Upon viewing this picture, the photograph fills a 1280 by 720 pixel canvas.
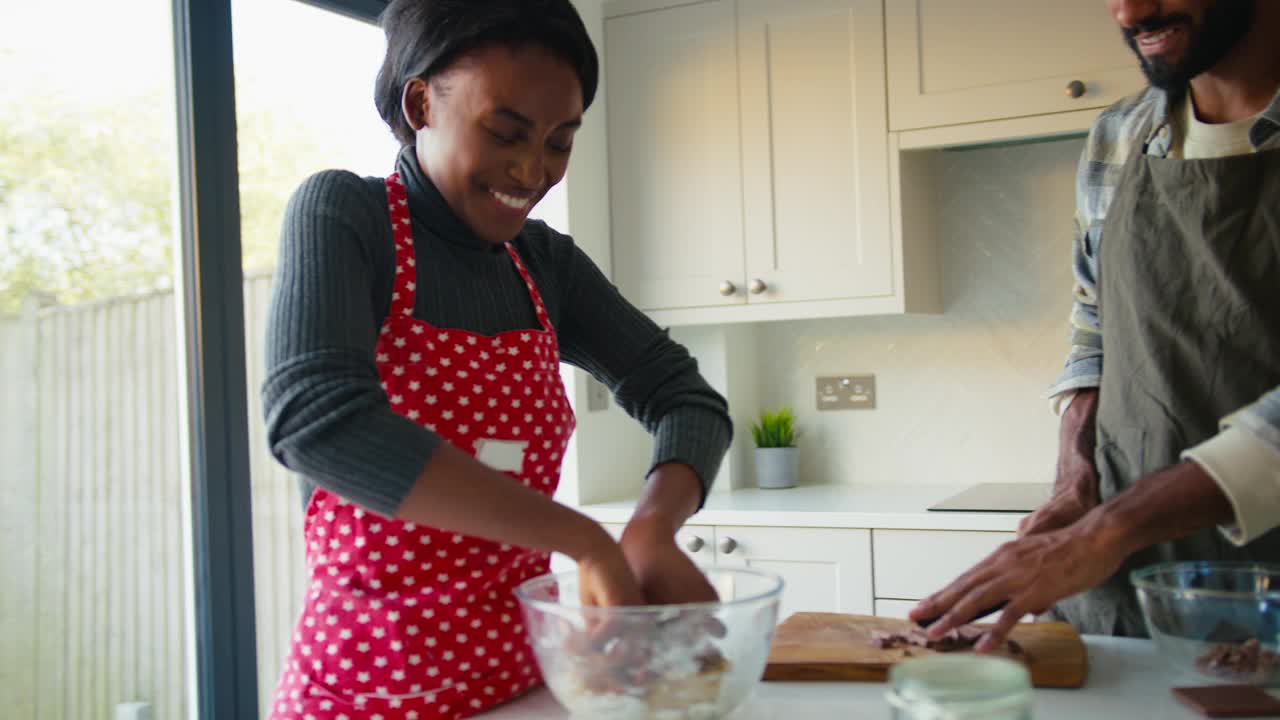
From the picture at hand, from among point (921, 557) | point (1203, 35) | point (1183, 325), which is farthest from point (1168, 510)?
point (921, 557)

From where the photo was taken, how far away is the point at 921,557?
2.37 meters

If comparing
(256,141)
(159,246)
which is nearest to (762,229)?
(256,141)

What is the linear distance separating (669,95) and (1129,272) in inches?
68.0

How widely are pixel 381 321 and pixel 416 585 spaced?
233 millimetres

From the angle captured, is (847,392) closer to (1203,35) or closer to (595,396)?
(595,396)

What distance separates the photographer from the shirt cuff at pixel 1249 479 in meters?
0.99

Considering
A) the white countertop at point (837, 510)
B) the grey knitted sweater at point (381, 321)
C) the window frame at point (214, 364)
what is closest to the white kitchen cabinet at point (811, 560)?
the white countertop at point (837, 510)

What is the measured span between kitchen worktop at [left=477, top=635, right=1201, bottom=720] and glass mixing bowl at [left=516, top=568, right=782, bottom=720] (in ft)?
0.33

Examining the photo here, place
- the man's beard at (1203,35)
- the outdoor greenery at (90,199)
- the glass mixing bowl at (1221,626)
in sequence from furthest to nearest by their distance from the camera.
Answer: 1. the outdoor greenery at (90,199)
2. the man's beard at (1203,35)
3. the glass mixing bowl at (1221,626)

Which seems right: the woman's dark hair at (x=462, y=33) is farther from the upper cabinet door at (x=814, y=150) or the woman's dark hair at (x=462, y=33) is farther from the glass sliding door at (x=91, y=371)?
the upper cabinet door at (x=814, y=150)

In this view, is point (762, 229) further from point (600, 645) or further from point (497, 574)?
point (600, 645)

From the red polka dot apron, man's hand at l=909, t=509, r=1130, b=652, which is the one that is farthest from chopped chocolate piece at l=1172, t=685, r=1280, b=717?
the red polka dot apron

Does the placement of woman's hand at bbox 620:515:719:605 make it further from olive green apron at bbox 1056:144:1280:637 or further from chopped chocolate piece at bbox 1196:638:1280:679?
olive green apron at bbox 1056:144:1280:637

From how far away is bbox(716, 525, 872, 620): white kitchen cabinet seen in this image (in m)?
2.43
